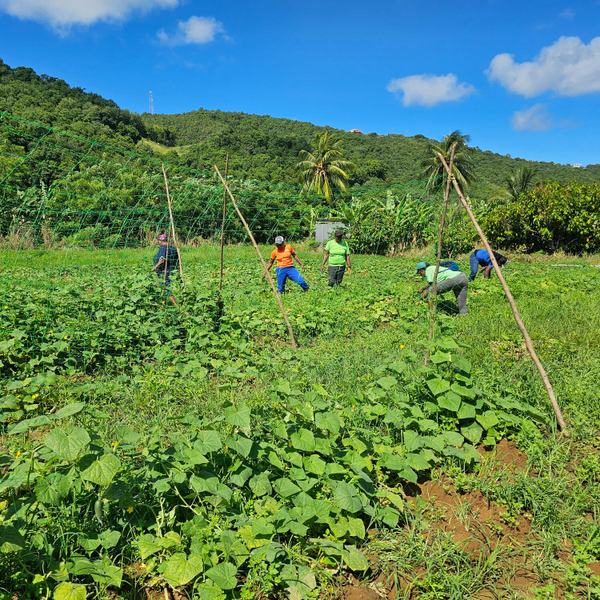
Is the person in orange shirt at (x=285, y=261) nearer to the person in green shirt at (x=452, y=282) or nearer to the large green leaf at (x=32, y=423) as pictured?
the person in green shirt at (x=452, y=282)

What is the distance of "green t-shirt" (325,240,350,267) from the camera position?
332 inches

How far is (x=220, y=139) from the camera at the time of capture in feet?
172

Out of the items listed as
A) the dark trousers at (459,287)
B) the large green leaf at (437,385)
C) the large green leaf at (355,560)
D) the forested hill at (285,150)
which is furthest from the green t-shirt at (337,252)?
the forested hill at (285,150)

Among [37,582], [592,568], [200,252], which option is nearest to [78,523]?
[37,582]

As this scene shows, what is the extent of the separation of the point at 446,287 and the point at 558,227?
51.2 feet

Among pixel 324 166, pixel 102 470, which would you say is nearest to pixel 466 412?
pixel 102 470

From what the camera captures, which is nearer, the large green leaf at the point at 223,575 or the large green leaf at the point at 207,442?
the large green leaf at the point at 223,575

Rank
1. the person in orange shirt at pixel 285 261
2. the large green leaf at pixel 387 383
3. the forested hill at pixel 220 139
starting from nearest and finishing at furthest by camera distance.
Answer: the large green leaf at pixel 387 383, the person in orange shirt at pixel 285 261, the forested hill at pixel 220 139

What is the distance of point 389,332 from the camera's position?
19.1 feet

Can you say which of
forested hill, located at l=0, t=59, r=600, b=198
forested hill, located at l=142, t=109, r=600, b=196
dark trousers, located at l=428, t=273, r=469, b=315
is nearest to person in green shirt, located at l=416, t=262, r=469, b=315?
dark trousers, located at l=428, t=273, r=469, b=315

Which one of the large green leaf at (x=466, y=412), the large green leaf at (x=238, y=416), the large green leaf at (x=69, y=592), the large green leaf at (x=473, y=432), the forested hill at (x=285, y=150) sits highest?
the forested hill at (x=285, y=150)

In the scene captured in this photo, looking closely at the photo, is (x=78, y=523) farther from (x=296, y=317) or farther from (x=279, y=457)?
(x=296, y=317)

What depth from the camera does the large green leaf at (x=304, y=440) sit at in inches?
91.4

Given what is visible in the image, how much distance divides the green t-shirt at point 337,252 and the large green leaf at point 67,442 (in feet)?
23.3
